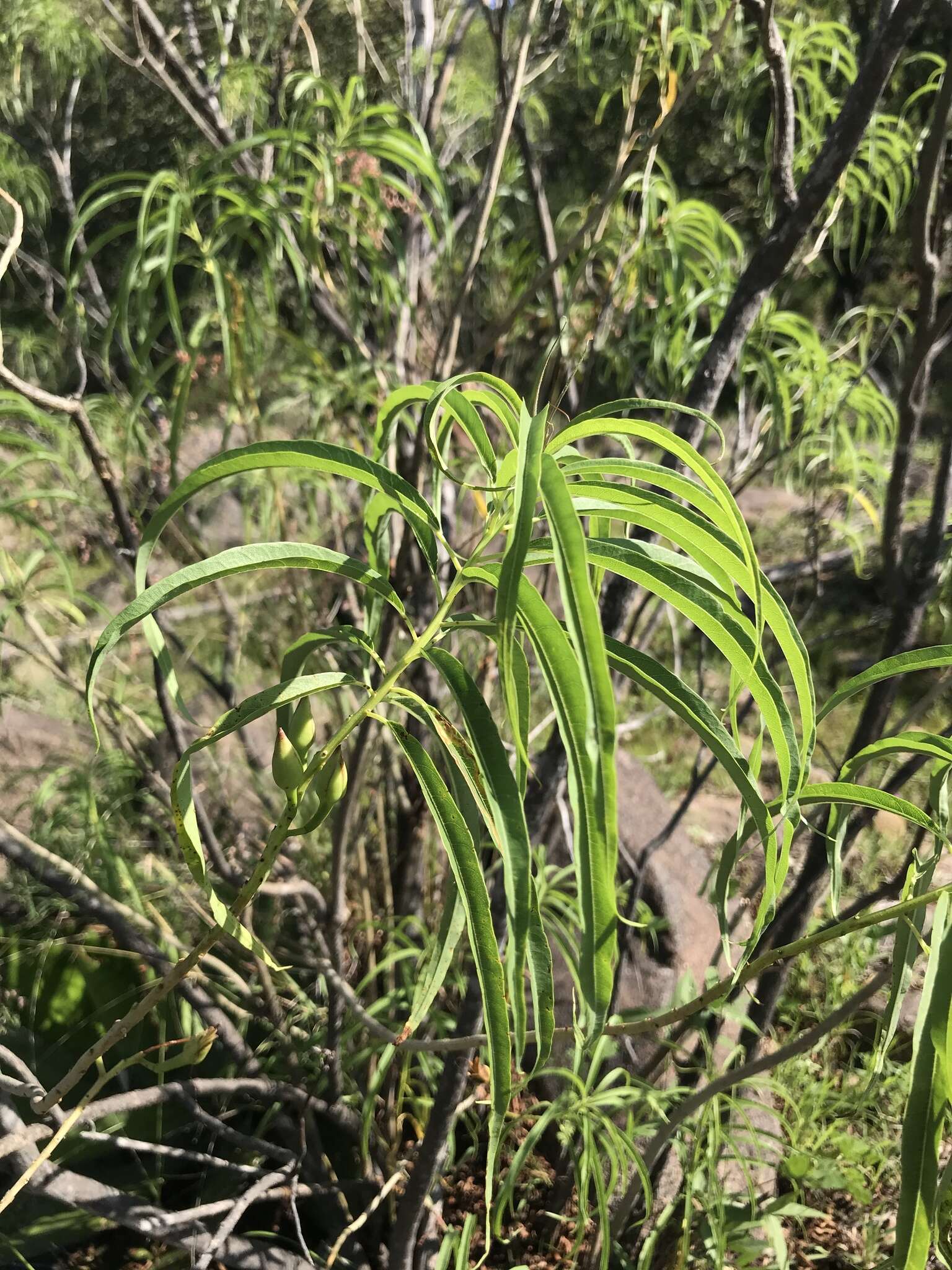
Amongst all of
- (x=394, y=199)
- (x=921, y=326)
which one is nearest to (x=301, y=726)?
(x=921, y=326)

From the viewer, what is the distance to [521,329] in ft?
5.05

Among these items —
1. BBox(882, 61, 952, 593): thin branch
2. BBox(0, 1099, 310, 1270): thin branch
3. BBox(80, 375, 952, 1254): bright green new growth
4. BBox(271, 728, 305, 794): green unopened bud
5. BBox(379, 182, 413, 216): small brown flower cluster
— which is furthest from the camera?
BBox(379, 182, 413, 216): small brown flower cluster

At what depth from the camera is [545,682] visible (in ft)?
0.98

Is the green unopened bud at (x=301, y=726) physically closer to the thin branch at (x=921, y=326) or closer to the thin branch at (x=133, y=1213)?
the thin branch at (x=133, y=1213)

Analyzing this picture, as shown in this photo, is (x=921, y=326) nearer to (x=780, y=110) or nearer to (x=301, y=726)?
(x=780, y=110)

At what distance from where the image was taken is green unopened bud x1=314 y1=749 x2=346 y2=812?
0.36m

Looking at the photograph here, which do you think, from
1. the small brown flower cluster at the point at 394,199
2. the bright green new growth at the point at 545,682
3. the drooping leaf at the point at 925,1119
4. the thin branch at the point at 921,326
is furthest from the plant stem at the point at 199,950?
the small brown flower cluster at the point at 394,199

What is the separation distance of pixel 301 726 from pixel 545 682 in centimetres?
12

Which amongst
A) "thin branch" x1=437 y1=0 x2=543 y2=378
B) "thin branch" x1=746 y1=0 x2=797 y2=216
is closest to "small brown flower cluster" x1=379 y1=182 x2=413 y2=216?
"thin branch" x1=437 y1=0 x2=543 y2=378

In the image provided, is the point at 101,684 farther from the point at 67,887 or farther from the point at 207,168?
the point at 207,168

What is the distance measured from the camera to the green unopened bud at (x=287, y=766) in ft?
1.15

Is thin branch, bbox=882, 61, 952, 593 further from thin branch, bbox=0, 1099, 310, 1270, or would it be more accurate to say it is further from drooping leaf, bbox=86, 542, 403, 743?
thin branch, bbox=0, 1099, 310, 1270

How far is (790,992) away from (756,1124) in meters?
0.39

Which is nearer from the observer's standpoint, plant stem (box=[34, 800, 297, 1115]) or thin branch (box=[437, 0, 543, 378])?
plant stem (box=[34, 800, 297, 1115])
